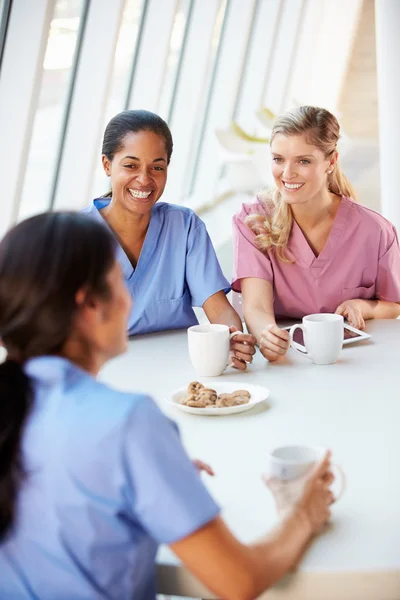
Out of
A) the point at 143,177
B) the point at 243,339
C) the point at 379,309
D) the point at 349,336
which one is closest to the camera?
the point at 243,339

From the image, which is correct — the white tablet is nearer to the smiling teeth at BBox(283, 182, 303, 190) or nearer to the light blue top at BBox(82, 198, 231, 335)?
the light blue top at BBox(82, 198, 231, 335)

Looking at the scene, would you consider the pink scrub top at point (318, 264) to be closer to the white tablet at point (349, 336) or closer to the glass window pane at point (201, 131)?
the white tablet at point (349, 336)

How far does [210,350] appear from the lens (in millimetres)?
1693

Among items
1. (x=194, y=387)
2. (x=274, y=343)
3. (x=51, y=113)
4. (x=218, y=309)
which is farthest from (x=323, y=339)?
(x=51, y=113)

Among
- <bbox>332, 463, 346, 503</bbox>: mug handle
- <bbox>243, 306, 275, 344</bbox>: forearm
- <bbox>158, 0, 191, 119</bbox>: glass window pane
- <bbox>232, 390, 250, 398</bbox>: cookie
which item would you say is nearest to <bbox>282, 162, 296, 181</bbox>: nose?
<bbox>243, 306, 275, 344</bbox>: forearm

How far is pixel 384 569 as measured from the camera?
0.94m

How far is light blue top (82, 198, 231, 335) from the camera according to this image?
6.88 ft

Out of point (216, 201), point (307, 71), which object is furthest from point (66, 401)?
point (307, 71)

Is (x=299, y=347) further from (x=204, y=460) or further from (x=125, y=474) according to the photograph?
(x=125, y=474)

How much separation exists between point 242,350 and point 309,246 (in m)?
0.56

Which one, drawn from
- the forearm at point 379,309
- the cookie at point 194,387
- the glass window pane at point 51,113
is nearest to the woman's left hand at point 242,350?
the cookie at point 194,387

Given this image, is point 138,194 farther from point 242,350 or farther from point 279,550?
point 279,550

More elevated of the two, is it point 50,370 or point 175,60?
point 175,60

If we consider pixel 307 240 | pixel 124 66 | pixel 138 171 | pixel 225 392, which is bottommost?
pixel 225 392
